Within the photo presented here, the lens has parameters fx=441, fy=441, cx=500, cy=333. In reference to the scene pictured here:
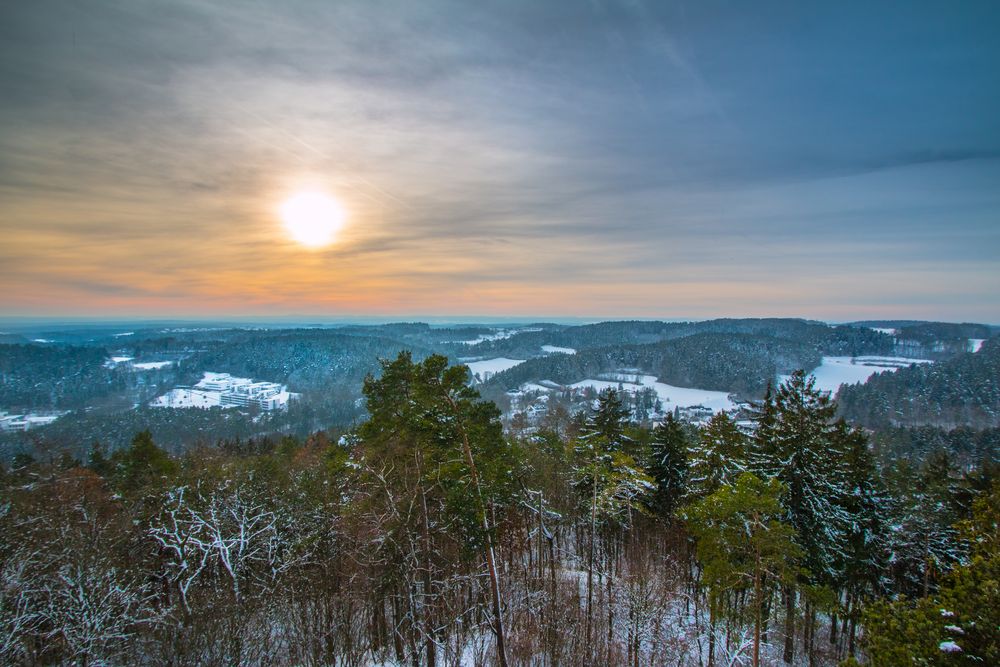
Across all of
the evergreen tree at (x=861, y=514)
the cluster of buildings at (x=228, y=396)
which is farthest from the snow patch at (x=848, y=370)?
the cluster of buildings at (x=228, y=396)

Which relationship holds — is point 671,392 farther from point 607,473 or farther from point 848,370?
point 607,473

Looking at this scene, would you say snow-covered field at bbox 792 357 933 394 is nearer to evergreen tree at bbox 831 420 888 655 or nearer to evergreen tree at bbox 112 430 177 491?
evergreen tree at bbox 831 420 888 655

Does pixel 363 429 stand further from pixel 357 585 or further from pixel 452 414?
pixel 357 585

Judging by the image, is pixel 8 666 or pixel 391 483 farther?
pixel 391 483

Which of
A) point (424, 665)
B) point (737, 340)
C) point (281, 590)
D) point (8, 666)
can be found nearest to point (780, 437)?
point (424, 665)

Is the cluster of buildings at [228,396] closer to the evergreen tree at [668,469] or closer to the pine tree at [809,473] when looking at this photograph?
the evergreen tree at [668,469]

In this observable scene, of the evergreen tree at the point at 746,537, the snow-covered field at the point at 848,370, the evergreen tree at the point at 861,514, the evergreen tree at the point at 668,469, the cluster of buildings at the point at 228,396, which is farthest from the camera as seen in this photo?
the cluster of buildings at the point at 228,396
